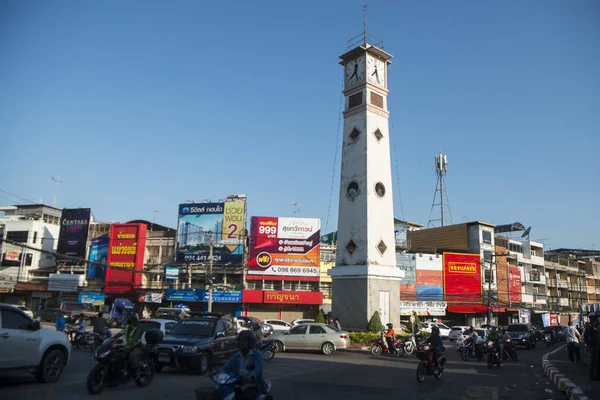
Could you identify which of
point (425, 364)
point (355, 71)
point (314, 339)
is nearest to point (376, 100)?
point (355, 71)

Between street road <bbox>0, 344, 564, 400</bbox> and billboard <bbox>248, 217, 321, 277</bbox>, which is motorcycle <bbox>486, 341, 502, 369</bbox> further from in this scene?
billboard <bbox>248, 217, 321, 277</bbox>

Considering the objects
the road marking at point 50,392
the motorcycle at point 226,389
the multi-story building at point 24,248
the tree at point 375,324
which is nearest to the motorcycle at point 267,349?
the road marking at point 50,392

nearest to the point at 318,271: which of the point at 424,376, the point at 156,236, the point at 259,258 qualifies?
the point at 259,258

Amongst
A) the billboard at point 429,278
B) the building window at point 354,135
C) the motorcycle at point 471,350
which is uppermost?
the building window at point 354,135

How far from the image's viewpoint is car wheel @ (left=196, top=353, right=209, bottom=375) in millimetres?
12867

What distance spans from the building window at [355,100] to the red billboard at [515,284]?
42.9 meters

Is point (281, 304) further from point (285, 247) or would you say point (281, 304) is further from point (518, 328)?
point (518, 328)

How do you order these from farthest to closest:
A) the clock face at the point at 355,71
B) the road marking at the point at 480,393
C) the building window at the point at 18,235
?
the building window at the point at 18,235 → the clock face at the point at 355,71 → the road marking at the point at 480,393

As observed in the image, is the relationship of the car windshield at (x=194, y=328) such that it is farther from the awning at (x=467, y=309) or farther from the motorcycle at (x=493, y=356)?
the awning at (x=467, y=309)

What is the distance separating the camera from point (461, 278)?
5397 centimetres

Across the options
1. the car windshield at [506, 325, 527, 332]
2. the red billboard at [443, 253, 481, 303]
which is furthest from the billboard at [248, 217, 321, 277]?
the car windshield at [506, 325, 527, 332]

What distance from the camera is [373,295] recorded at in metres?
25.1

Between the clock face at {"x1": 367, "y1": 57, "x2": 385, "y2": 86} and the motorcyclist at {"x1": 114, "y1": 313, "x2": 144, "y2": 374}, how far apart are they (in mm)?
20846

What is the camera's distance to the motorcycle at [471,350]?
2191 cm
